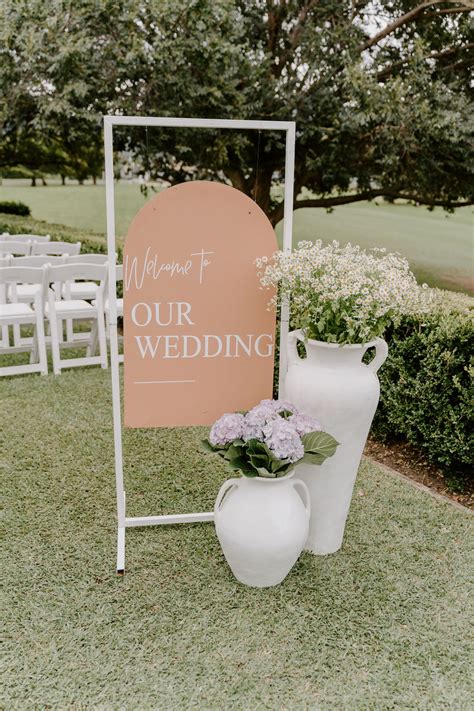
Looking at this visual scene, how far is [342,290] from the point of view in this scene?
9.06 feet

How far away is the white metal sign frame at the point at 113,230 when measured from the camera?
2.86m

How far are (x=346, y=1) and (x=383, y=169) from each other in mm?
2563

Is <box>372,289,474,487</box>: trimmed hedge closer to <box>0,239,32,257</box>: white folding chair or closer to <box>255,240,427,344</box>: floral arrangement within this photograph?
<box>255,240,427,344</box>: floral arrangement

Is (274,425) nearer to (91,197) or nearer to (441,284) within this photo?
(441,284)

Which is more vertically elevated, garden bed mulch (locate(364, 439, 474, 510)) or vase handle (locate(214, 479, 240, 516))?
vase handle (locate(214, 479, 240, 516))

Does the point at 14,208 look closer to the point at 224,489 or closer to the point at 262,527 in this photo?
the point at 224,489

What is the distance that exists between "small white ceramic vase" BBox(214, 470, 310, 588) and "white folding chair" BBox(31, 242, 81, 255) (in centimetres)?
569

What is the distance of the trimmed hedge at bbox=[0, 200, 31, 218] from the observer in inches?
709

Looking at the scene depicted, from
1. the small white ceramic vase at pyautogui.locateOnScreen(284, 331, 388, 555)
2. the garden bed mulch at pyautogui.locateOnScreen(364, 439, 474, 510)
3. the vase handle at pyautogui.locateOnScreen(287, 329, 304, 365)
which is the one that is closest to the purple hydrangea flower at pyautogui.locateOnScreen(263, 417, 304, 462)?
the small white ceramic vase at pyautogui.locateOnScreen(284, 331, 388, 555)

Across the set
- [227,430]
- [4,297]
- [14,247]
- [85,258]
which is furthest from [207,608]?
[14,247]

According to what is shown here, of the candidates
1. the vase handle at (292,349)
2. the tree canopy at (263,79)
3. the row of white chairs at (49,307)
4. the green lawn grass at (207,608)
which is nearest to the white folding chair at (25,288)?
the row of white chairs at (49,307)

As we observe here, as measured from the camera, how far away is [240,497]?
288 centimetres

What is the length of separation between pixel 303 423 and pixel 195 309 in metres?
0.80

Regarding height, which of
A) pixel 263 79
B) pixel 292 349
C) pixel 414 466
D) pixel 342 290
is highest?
pixel 263 79
